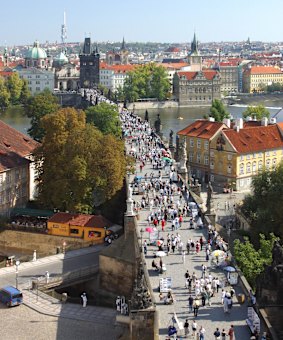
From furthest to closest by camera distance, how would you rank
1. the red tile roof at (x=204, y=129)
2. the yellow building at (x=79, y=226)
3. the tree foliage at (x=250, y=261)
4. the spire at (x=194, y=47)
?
1. the spire at (x=194, y=47)
2. the red tile roof at (x=204, y=129)
3. the yellow building at (x=79, y=226)
4. the tree foliage at (x=250, y=261)

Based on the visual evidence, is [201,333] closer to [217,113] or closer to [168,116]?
[217,113]

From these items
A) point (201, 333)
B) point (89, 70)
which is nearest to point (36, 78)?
point (89, 70)

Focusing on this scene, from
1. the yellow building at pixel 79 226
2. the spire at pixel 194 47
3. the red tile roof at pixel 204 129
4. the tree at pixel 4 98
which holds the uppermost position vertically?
the spire at pixel 194 47

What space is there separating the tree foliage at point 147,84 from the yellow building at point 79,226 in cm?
9616

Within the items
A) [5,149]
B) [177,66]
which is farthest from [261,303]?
[177,66]

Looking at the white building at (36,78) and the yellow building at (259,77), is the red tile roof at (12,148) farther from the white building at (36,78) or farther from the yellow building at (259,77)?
the yellow building at (259,77)

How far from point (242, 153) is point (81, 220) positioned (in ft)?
61.2

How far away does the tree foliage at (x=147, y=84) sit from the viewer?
13412cm

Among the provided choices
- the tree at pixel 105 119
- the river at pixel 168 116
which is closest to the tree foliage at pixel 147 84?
the river at pixel 168 116

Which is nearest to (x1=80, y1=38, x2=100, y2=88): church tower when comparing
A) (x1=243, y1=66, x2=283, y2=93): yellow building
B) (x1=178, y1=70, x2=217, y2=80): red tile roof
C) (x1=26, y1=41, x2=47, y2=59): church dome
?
(x1=26, y1=41, x2=47, y2=59): church dome

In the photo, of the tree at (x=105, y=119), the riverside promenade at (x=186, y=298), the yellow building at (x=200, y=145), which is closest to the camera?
the riverside promenade at (x=186, y=298)

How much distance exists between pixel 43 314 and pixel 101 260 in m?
4.38

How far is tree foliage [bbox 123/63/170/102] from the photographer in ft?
440

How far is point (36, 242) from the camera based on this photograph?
38.0 meters
